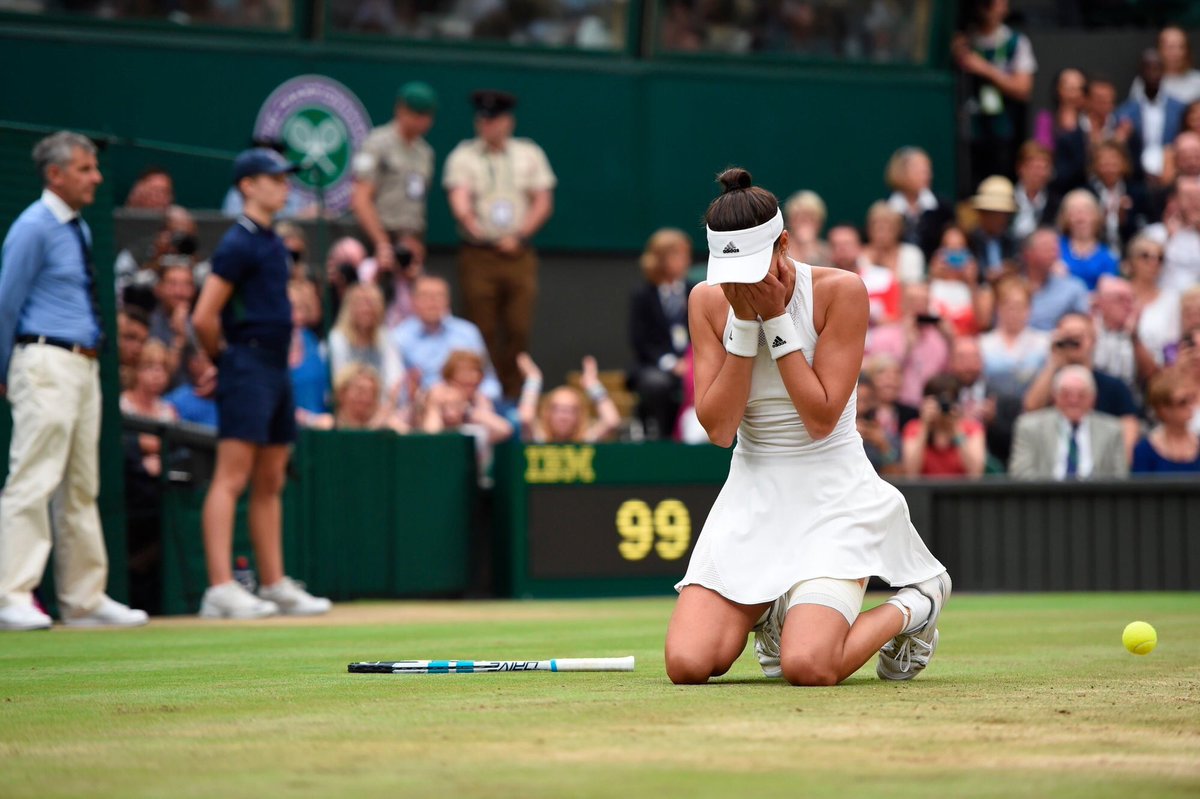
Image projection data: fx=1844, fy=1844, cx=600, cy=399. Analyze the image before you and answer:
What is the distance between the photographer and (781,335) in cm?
607

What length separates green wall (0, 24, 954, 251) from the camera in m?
16.1

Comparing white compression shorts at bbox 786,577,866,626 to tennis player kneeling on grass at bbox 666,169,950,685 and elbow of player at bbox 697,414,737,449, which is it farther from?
elbow of player at bbox 697,414,737,449

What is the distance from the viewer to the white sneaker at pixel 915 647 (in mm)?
6266

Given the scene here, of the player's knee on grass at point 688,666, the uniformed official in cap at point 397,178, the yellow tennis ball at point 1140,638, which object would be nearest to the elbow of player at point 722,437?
the player's knee on grass at point 688,666

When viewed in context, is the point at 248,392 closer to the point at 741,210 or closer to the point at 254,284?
the point at 254,284

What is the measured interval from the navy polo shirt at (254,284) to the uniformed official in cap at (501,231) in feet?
16.4

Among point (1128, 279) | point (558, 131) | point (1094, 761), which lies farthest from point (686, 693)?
point (558, 131)

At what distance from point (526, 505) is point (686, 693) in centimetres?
708

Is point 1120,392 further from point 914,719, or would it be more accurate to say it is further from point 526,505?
point 914,719

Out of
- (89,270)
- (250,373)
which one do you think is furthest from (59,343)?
(250,373)

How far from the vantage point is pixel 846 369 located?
6.17m

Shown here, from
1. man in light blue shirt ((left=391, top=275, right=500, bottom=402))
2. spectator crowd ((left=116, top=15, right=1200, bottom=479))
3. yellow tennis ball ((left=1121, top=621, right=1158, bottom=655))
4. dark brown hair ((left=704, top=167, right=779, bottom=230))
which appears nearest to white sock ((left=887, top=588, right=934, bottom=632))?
yellow tennis ball ((left=1121, top=621, right=1158, bottom=655))

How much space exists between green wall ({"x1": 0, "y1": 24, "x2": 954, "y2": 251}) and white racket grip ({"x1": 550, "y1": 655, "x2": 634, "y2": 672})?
10763 millimetres

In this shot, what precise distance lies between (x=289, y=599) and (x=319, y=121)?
283 inches
